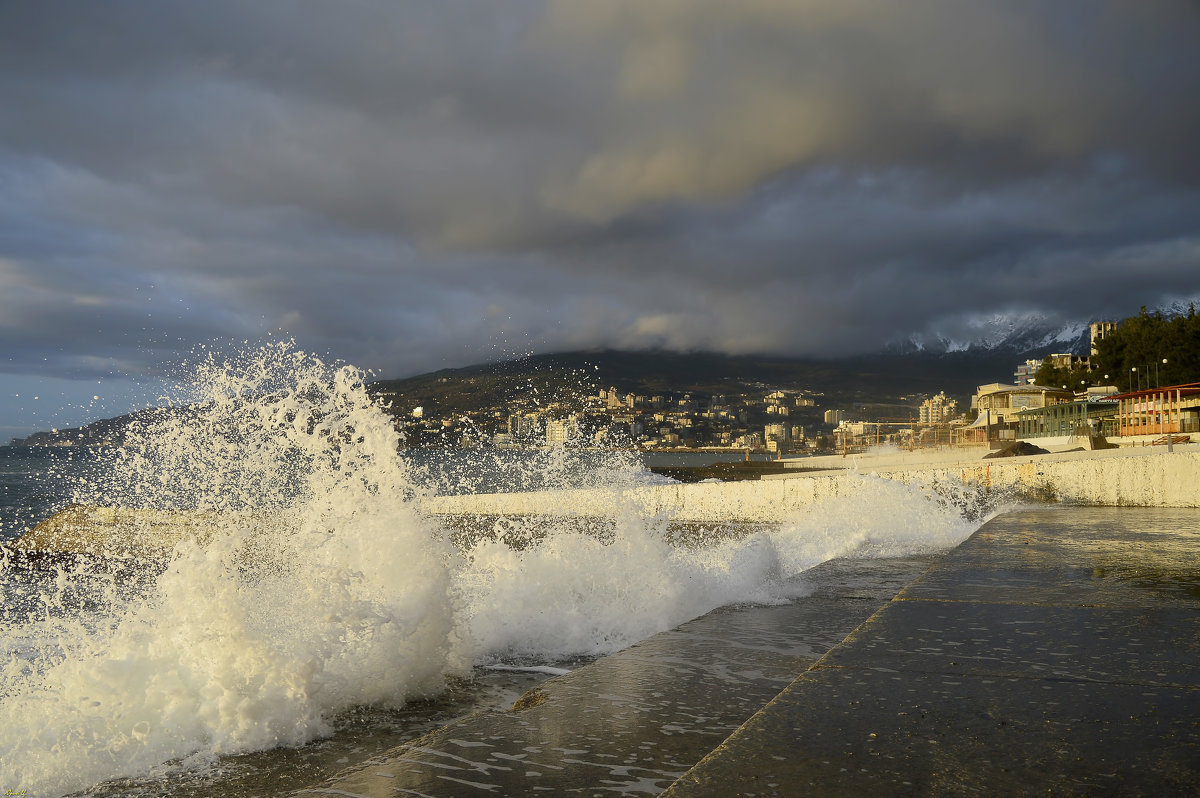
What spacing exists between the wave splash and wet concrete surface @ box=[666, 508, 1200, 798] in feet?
6.85

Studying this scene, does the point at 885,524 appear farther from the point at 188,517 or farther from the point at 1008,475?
the point at 188,517

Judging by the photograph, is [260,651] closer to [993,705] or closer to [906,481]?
[993,705]

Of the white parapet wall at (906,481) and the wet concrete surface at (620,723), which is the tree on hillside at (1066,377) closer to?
the white parapet wall at (906,481)

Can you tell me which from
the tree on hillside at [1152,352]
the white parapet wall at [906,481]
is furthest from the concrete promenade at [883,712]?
the tree on hillside at [1152,352]

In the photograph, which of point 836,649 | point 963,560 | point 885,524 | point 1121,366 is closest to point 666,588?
point 963,560

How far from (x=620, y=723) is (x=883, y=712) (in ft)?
2.77

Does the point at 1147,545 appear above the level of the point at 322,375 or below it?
below

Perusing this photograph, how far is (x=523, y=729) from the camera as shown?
2.54 metres

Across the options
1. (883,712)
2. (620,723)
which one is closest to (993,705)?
(883,712)

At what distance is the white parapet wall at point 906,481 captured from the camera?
427 inches

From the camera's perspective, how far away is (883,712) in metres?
2.22

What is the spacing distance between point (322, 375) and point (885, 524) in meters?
7.75

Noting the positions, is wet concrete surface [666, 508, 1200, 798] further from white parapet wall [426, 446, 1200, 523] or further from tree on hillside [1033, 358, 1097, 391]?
tree on hillside [1033, 358, 1097, 391]

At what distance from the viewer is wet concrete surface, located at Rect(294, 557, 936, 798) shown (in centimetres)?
209
